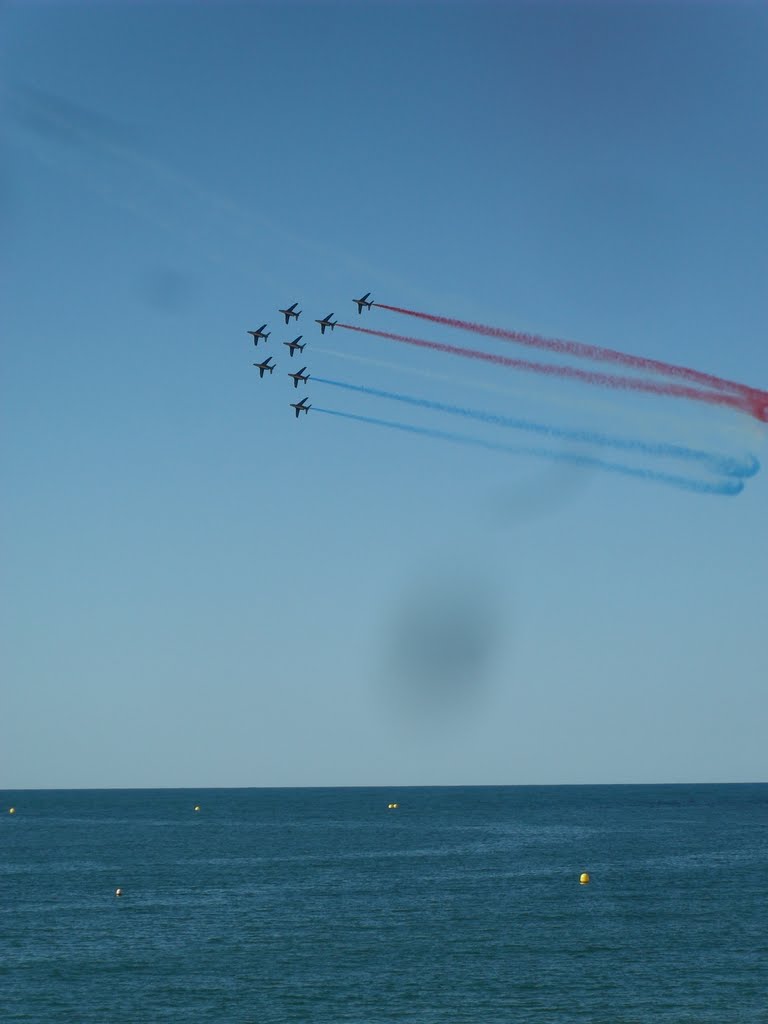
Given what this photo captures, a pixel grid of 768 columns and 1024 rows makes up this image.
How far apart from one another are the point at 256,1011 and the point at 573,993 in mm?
28707

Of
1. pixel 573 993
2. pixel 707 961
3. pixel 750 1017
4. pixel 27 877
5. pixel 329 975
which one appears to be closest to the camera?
pixel 750 1017

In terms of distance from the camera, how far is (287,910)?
154375 mm

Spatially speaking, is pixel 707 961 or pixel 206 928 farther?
pixel 206 928

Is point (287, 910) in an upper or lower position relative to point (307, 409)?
lower

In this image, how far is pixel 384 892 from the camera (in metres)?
172

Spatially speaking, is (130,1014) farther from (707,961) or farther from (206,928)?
(707,961)

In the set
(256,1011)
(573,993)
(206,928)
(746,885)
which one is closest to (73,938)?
(206,928)

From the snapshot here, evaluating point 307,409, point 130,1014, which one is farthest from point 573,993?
point 307,409

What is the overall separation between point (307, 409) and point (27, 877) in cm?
10097

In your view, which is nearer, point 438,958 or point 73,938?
point 438,958

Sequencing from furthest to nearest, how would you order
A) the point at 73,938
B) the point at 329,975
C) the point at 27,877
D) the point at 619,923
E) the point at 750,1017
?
the point at 27,877, the point at 619,923, the point at 73,938, the point at 329,975, the point at 750,1017

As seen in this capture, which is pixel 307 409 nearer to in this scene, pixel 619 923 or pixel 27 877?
pixel 619 923

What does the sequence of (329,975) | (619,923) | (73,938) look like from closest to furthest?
(329,975)
(73,938)
(619,923)

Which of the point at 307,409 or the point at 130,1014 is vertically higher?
the point at 307,409
